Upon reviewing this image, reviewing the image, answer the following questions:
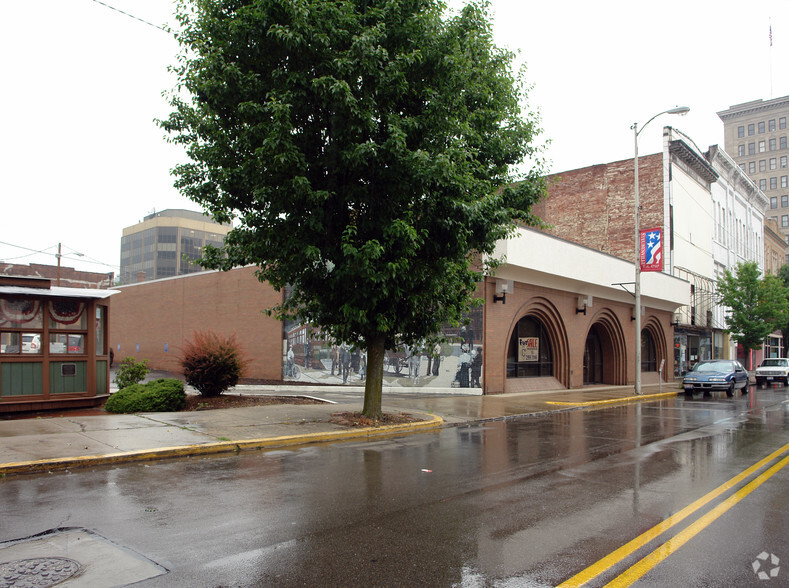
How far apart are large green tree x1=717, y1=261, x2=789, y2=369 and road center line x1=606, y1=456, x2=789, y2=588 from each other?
37.1 meters

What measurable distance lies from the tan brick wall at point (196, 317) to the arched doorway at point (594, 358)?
617 inches

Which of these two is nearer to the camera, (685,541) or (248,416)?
(685,541)

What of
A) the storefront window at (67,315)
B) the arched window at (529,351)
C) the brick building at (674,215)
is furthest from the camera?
the brick building at (674,215)

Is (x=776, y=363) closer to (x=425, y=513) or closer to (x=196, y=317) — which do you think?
(x=196, y=317)

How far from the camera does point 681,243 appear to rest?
38.4 metres

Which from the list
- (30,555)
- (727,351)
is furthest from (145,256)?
(30,555)

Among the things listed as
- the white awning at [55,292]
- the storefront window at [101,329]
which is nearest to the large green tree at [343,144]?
the white awning at [55,292]

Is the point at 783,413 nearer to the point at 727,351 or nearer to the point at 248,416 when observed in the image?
the point at 248,416

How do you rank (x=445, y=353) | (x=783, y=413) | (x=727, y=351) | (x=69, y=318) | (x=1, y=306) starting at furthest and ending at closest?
(x=727, y=351), (x=445, y=353), (x=783, y=413), (x=69, y=318), (x=1, y=306)

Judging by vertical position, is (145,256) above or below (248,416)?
above

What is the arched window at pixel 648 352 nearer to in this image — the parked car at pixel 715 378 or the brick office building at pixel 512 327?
the brick office building at pixel 512 327

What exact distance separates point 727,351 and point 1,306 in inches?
1966

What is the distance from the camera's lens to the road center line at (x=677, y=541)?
14.1ft

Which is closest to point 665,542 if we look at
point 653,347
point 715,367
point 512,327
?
point 512,327
